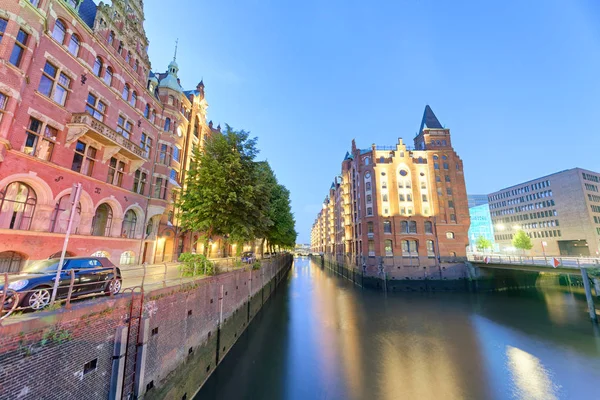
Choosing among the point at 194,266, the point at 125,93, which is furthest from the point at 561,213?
the point at 125,93

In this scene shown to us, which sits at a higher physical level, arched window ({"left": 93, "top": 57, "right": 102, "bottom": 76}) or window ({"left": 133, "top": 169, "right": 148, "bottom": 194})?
arched window ({"left": 93, "top": 57, "right": 102, "bottom": 76})

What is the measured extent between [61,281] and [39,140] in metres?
13.7

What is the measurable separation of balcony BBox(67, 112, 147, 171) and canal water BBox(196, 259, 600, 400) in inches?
746

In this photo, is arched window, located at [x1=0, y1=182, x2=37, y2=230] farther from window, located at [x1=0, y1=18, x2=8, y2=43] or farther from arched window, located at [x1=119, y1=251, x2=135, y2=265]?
window, located at [x1=0, y1=18, x2=8, y2=43]

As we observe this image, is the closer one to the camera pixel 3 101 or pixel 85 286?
pixel 85 286

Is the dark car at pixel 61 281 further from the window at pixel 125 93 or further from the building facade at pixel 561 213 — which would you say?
the building facade at pixel 561 213

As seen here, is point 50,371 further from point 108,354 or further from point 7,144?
point 7,144

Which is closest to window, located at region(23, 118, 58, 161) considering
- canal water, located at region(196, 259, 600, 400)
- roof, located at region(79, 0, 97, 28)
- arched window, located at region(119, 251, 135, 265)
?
arched window, located at region(119, 251, 135, 265)

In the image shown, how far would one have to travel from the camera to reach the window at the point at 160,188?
25.8 meters

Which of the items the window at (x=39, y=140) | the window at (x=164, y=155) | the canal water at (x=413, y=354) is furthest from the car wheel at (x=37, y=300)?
the window at (x=164, y=155)

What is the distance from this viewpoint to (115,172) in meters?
21.0

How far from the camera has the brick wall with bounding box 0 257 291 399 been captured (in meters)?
4.93

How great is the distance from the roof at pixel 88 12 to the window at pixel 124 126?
7.69 meters

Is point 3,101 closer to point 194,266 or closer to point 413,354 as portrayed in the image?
point 194,266
